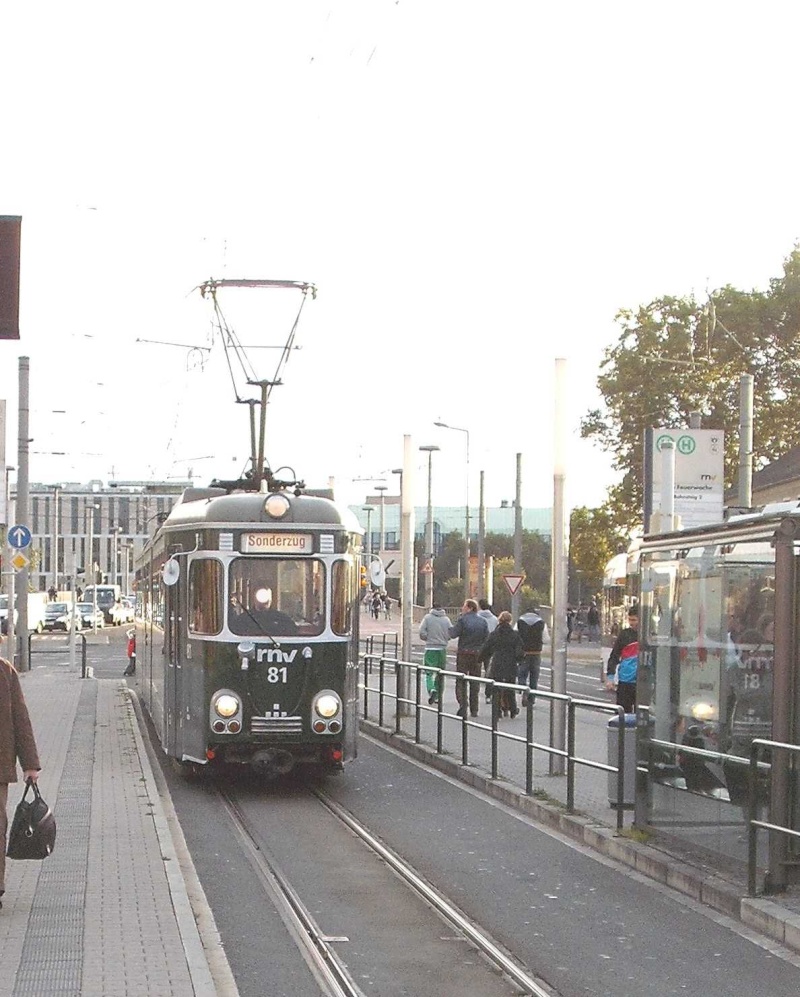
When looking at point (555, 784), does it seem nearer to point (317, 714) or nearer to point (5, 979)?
point (317, 714)

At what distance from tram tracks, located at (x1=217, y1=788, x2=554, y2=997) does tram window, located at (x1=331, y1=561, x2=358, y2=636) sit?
2.77 meters

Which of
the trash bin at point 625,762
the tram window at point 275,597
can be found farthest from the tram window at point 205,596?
the trash bin at point 625,762

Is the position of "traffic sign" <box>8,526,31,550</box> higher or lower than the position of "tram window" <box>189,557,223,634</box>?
higher

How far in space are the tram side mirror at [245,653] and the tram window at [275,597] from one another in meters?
0.12

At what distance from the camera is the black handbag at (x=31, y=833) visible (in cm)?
984

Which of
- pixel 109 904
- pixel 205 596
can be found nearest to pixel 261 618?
pixel 205 596

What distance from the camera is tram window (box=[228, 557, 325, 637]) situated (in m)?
17.0

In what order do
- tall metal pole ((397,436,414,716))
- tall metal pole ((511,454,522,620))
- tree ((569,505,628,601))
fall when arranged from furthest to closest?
tree ((569,505,628,601))
tall metal pole ((511,454,522,620))
tall metal pole ((397,436,414,716))

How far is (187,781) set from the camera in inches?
728

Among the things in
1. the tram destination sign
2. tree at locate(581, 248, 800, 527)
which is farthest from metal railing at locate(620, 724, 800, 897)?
tree at locate(581, 248, 800, 527)

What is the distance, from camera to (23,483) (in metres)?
41.8

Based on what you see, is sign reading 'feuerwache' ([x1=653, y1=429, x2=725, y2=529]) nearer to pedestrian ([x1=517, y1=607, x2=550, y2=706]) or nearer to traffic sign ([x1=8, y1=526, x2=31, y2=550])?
pedestrian ([x1=517, y1=607, x2=550, y2=706])

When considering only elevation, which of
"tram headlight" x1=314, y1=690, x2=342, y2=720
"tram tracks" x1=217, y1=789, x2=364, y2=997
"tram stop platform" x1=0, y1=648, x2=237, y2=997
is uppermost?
"tram headlight" x1=314, y1=690, x2=342, y2=720

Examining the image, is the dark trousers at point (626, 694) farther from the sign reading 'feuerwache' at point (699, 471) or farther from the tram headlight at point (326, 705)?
the sign reading 'feuerwache' at point (699, 471)
